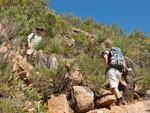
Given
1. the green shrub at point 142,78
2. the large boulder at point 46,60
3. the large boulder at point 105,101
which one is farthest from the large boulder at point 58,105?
the green shrub at point 142,78

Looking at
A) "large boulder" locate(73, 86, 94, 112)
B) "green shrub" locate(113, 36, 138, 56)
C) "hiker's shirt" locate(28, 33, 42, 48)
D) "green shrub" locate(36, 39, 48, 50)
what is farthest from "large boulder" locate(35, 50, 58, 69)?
"green shrub" locate(113, 36, 138, 56)

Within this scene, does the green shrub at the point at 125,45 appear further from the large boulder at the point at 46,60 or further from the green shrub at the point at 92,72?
the large boulder at the point at 46,60

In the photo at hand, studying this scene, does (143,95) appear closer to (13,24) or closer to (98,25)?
(13,24)

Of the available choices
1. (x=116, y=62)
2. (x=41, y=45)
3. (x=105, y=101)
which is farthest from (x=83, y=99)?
(x=41, y=45)

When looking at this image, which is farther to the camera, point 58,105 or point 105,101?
point 105,101

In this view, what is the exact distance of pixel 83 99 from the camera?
448 cm

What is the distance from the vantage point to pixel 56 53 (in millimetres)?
6652

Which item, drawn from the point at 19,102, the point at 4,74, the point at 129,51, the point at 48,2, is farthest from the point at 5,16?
the point at 48,2

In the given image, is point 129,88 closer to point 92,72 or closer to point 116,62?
point 92,72

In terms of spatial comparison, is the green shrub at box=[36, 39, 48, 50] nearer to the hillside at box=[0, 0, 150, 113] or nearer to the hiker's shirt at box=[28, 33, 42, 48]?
the hillside at box=[0, 0, 150, 113]

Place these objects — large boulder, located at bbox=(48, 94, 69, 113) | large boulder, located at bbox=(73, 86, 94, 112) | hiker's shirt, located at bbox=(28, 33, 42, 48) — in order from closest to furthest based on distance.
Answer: large boulder, located at bbox=(48, 94, 69, 113) < large boulder, located at bbox=(73, 86, 94, 112) < hiker's shirt, located at bbox=(28, 33, 42, 48)

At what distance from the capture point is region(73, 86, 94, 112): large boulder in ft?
14.4

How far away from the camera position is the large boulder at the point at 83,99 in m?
4.39

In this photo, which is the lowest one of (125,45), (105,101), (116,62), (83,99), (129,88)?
(105,101)
